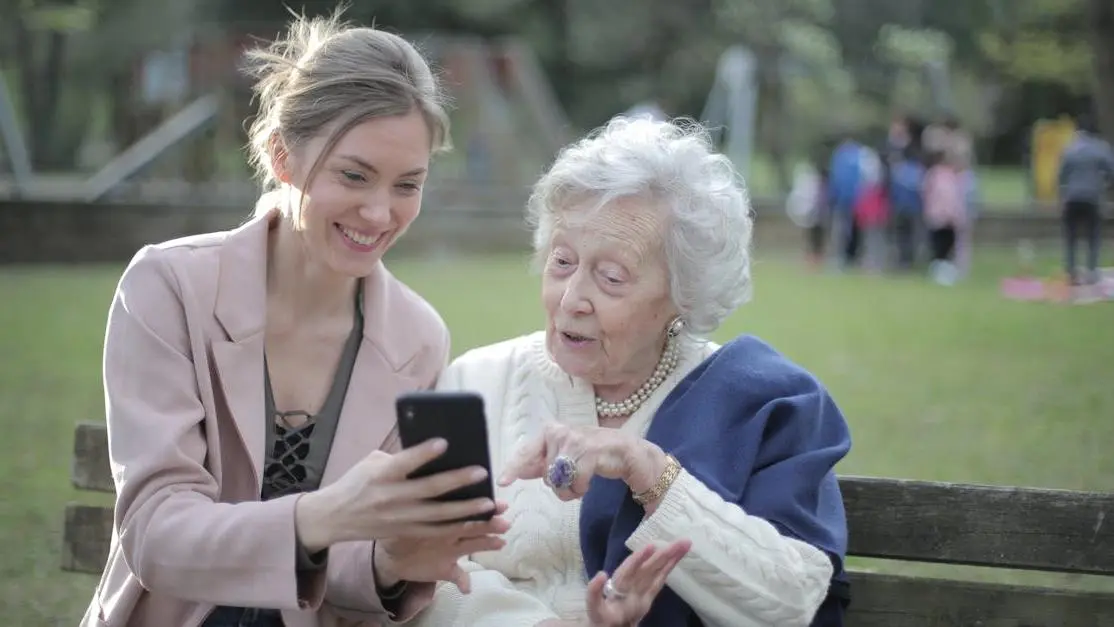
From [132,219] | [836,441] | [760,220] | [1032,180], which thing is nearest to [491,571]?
[836,441]

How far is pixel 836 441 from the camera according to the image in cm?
342

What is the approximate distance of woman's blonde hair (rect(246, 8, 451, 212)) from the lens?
11.0 feet

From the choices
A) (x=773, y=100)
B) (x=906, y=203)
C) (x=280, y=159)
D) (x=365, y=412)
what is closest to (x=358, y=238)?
(x=280, y=159)

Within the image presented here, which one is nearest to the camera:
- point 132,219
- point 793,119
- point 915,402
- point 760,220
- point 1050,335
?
point 915,402

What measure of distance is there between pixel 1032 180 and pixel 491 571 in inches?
1333

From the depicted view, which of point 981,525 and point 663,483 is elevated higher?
point 663,483

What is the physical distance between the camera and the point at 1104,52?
23219mm

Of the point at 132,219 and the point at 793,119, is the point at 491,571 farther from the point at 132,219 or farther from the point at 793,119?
the point at 793,119

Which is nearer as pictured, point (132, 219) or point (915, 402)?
point (915, 402)

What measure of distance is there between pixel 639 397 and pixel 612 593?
0.69m

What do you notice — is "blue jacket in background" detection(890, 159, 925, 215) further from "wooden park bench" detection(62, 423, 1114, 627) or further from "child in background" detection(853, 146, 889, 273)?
"wooden park bench" detection(62, 423, 1114, 627)

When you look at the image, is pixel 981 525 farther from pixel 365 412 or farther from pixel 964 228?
pixel 964 228

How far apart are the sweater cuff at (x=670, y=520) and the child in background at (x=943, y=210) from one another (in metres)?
18.9

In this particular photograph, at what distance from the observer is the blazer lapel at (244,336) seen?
3.32 meters
